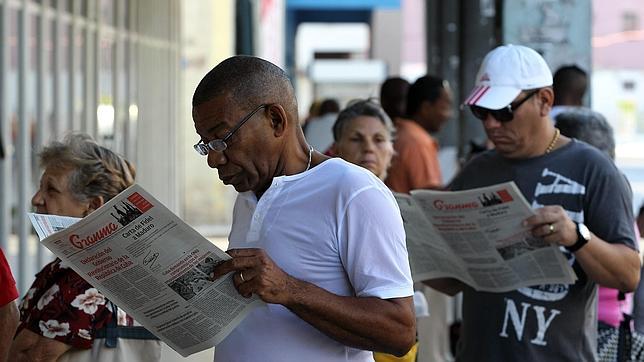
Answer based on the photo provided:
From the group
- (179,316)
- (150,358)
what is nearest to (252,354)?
(179,316)

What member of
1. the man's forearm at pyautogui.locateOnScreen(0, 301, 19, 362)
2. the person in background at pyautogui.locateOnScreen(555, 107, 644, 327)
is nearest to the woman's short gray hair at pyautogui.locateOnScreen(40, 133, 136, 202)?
the man's forearm at pyautogui.locateOnScreen(0, 301, 19, 362)

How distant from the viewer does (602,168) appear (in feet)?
13.0

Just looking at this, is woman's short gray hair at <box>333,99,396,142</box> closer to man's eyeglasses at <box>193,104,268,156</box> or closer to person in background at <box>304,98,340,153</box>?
man's eyeglasses at <box>193,104,268,156</box>

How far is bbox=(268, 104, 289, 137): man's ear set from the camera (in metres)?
2.77

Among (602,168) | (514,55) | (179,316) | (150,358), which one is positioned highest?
(514,55)

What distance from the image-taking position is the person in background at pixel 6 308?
365cm

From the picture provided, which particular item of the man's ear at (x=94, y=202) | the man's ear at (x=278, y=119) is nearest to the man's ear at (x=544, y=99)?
the man's ear at (x=94, y=202)

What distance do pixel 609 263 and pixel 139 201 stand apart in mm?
1825

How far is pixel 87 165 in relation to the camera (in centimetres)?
373

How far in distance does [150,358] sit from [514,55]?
62.7 inches

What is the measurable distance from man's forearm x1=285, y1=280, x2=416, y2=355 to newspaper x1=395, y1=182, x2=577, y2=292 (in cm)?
112

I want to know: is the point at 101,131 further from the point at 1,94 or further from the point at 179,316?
the point at 179,316

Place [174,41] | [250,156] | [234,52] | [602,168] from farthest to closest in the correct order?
1. [234,52]
2. [174,41]
3. [602,168]
4. [250,156]

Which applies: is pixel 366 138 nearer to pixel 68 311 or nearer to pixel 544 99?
pixel 544 99
